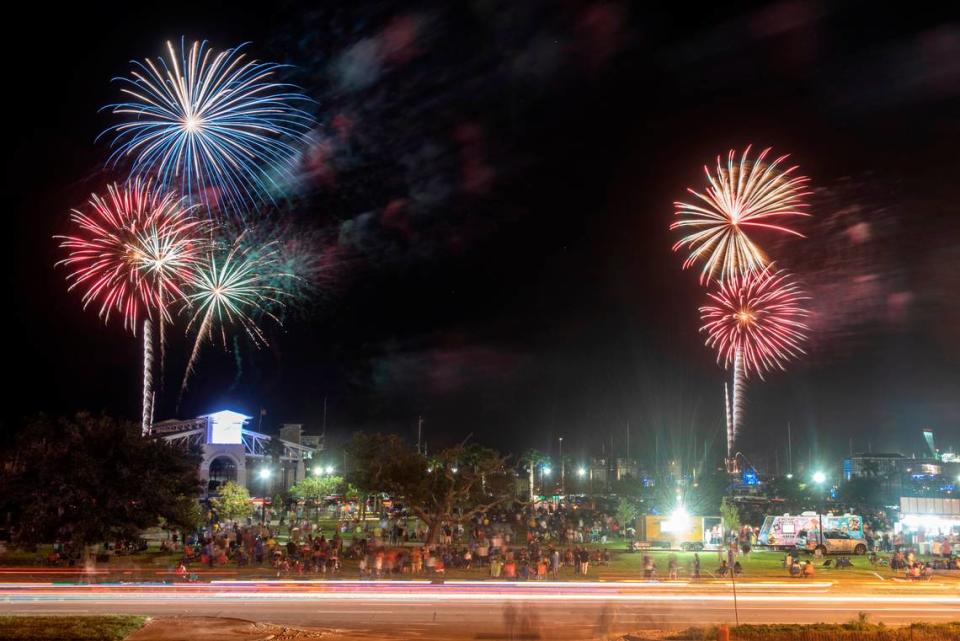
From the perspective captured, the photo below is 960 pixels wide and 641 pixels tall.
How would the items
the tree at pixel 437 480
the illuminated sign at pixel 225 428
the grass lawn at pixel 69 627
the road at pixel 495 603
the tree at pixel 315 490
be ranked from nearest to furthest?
the grass lawn at pixel 69 627
the road at pixel 495 603
the tree at pixel 437 480
the tree at pixel 315 490
the illuminated sign at pixel 225 428

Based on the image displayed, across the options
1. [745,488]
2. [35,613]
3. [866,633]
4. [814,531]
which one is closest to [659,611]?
[866,633]

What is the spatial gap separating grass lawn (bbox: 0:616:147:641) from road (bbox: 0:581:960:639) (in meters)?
2.21

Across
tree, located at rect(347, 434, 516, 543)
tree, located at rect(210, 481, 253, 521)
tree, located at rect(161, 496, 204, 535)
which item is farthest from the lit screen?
tree, located at rect(161, 496, 204, 535)

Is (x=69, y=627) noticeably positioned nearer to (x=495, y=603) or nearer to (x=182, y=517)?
(x=495, y=603)

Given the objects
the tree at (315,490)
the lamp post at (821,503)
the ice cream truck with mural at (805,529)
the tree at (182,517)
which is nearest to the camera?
the tree at (182,517)

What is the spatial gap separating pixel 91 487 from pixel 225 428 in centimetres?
6102

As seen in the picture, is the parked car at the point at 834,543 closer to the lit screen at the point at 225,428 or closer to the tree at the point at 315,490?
the tree at the point at 315,490

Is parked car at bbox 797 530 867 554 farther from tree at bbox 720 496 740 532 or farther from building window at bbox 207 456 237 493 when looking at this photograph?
building window at bbox 207 456 237 493

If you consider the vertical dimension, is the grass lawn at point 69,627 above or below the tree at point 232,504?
below

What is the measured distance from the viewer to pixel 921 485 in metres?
87.5

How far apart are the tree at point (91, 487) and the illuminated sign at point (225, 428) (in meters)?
56.4

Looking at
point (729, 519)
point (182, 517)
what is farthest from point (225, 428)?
point (729, 519)

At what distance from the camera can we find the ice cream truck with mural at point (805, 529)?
4175cm

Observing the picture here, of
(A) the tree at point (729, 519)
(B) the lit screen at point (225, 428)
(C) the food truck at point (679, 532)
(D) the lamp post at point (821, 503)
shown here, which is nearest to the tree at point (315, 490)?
(B) the lit screen at point (225, 428)
